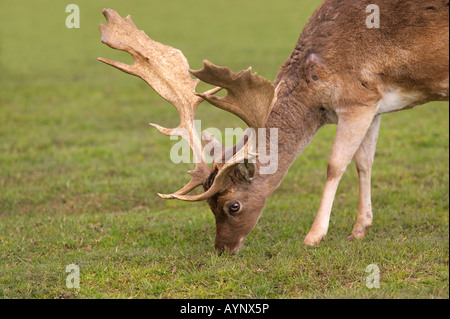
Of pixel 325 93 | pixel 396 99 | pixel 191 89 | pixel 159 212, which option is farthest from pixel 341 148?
pixel 159 212

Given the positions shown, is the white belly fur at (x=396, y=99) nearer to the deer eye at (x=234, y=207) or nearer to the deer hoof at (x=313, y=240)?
the deer hoof at (x=313, y=240)

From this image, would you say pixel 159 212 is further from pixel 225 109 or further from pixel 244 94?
pixel 244 94

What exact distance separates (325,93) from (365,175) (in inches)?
58.5

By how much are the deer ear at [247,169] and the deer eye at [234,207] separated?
0.30 meters

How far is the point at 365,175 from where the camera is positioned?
8047mm

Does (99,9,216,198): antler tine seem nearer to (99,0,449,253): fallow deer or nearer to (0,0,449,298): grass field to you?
(99,0,449,253): fallow deer

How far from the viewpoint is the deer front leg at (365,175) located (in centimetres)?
783

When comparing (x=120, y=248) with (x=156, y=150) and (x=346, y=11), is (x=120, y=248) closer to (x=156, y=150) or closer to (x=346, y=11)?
(x=346, y=11)

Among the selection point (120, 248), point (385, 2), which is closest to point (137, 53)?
point (120, 248)

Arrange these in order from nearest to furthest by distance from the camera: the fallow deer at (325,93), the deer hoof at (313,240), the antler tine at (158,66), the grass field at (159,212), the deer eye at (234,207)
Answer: the grass field at (159,212) → the fallow deer at (325,93) → the deer eye at (234,207) → the deer hoof at (313,240) → the antler tine at (158,66)

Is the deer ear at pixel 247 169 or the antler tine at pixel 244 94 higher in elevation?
the antler tine at pixel 244 94

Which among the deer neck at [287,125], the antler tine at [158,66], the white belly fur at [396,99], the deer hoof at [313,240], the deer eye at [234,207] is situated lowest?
the deer hoof at [313,240]

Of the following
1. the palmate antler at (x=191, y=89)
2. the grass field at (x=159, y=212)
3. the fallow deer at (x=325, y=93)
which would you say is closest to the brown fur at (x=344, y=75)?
the fallow deer at (x=325, y=93)

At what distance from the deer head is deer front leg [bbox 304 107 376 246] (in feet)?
2.23
